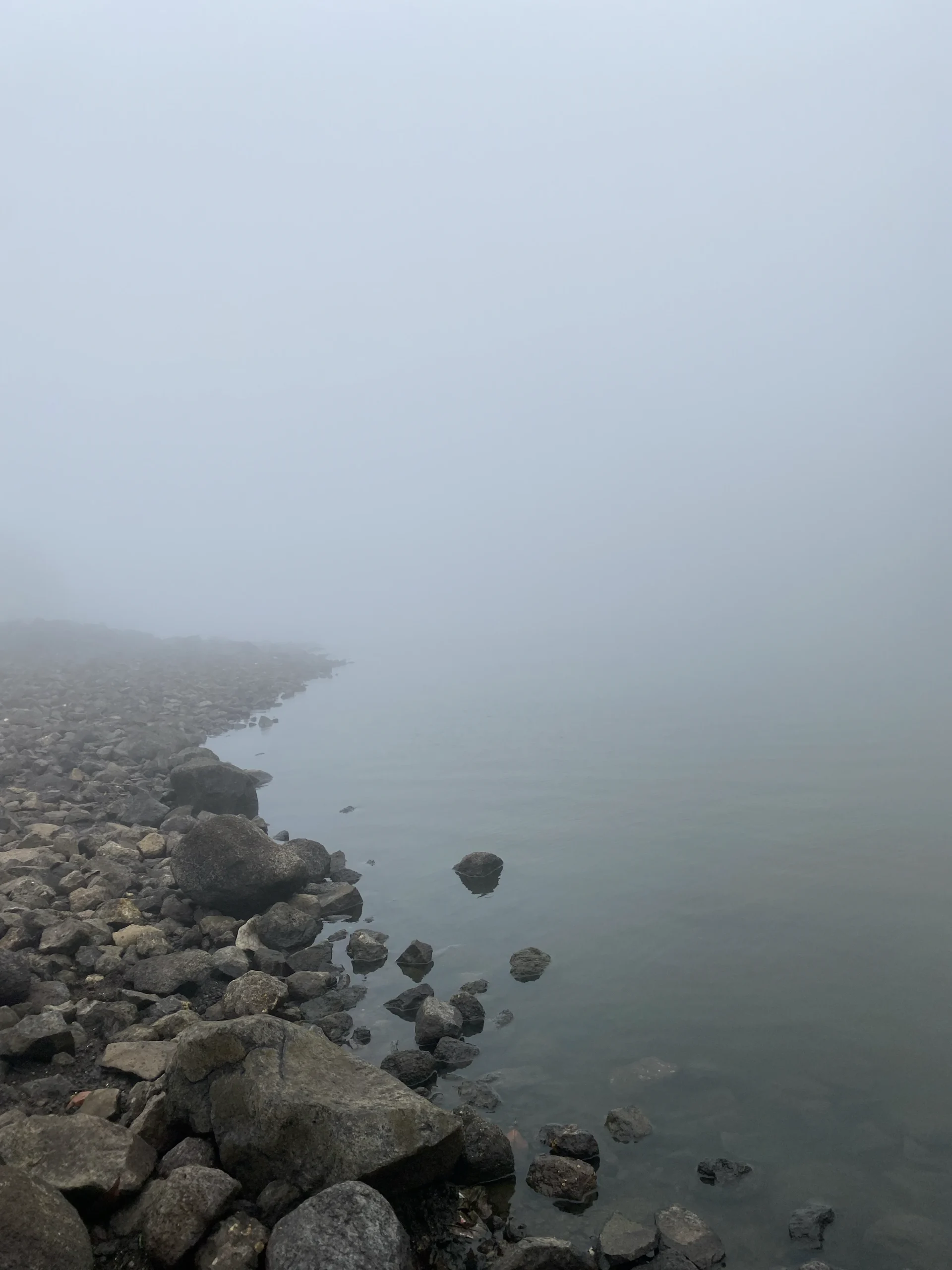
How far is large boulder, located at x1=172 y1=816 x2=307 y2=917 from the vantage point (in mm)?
13602

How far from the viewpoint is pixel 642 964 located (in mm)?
12773

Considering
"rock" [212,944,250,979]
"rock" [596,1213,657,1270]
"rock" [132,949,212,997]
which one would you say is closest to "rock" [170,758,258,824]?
"rock" [212,944,250,979]

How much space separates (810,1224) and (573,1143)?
2.33m

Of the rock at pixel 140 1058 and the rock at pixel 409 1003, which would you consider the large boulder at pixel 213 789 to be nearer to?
the rock at pixel 409 1003

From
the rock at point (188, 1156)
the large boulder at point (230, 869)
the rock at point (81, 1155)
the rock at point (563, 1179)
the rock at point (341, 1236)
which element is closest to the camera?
the rock at point (341, 1236)

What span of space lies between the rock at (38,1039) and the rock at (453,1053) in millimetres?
4428

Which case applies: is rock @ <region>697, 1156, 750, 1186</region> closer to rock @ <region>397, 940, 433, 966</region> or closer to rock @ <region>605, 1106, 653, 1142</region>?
rock @ <region>605, 1106, 653, 1142</region>

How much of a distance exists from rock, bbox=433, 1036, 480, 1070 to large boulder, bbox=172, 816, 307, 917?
490cm

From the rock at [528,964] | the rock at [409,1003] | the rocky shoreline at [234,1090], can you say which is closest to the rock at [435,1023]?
the rocky shoreline at [234,1090]

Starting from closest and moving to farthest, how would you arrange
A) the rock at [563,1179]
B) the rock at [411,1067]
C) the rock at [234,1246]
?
the rock at [234,1246]
the rock at [563,1179]
the rock at [411,1067]

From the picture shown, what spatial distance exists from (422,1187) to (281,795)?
19347 millimetres

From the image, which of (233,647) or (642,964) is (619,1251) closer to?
(642,964)

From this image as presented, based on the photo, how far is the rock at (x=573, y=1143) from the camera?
8.24 m

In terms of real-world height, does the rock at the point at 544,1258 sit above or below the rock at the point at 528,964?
above
